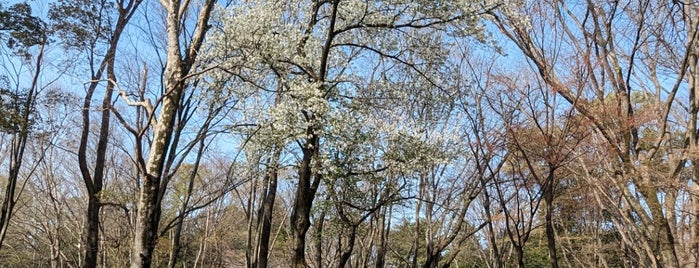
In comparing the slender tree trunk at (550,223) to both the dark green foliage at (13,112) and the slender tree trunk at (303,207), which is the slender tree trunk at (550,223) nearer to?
the slender tree trunk at (303,207)

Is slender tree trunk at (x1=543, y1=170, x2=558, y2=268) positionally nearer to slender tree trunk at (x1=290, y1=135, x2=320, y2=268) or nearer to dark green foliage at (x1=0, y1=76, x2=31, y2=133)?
slender tree trunk at (x1=290, y1=135, x2=320, y2=268)

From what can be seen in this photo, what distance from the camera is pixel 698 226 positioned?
8023 mm

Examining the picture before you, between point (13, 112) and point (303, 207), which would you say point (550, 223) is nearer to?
point (303, 207)

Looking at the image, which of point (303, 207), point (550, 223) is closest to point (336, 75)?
point (303, 207)

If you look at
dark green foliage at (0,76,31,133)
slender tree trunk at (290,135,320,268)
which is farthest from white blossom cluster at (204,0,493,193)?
dark green foliage at (0,76,31,133)

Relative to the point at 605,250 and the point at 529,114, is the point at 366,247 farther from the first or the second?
the point at 605,250

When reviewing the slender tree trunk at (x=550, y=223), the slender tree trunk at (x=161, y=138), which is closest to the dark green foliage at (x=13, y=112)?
the slender tree trunk at (x=161, y=138)

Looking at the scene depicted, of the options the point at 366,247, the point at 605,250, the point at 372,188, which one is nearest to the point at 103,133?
the point at 372,188

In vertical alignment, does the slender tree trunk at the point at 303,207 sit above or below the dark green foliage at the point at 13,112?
below

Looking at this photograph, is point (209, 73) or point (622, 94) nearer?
Result: point (209, 73)

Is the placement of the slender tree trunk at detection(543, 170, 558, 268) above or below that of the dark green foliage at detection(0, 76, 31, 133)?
below

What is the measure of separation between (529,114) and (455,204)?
3.36 meters

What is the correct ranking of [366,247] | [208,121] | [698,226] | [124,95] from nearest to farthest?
1. [124,95]
2. [698,226]
3. [208,121]
4. [366,247]

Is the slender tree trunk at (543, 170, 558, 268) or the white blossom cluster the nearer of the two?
the white blossom cluster
